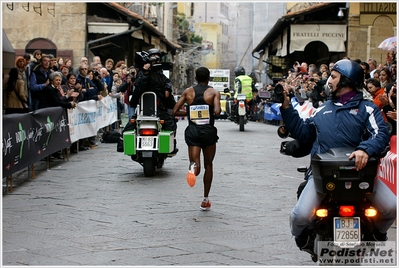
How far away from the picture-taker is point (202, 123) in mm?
8648

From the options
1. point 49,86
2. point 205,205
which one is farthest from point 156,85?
point 205,205

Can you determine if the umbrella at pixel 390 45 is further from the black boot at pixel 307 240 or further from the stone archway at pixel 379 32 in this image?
the black boot at pixel 307 240

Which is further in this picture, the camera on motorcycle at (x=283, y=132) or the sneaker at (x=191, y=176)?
the sneaker at (x=191, y=176)

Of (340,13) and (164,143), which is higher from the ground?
(340,13)

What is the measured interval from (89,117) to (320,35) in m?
11.8

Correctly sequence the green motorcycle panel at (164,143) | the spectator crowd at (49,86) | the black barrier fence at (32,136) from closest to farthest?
the black barrier fence at (32,136), the green motorcycle panel at (164,143), the spectator crowd at (49,86)

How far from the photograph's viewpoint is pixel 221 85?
4988cm

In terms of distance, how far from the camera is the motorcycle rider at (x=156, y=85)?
447 inches

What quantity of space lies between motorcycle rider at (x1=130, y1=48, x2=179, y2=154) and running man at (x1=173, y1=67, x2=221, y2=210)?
2556 mm

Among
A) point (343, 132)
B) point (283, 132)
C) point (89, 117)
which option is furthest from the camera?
point (89, 117)

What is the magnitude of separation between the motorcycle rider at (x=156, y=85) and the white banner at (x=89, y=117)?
8.97 ft

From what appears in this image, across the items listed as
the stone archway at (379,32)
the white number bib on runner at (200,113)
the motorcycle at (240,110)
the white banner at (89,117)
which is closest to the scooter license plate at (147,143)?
the white number bib on runner at (200,113)

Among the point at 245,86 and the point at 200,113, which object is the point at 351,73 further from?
the point at 245,86

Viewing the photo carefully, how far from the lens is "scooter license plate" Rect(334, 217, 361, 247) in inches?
194
